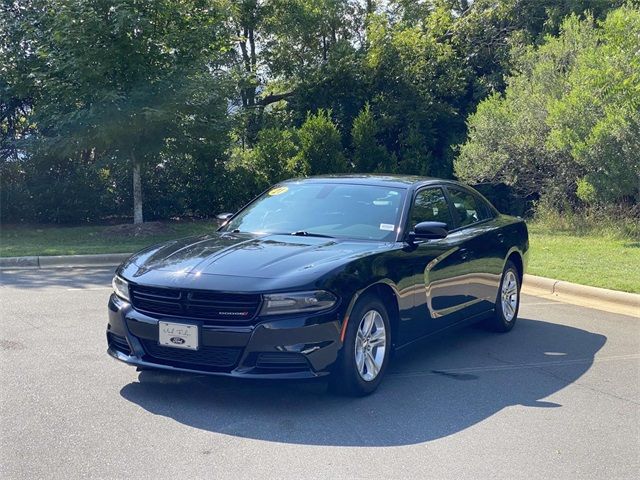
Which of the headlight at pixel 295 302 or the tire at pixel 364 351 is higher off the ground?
the headlight at pixel 295 302

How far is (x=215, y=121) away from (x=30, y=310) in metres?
9.02

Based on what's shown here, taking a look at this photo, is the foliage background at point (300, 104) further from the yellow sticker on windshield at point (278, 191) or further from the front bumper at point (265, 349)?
the front bumper at point (265, 349)

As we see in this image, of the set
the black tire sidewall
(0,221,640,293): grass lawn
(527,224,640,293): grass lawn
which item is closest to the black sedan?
the black tire sidewall

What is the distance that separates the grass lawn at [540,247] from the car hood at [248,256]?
5.41 meters

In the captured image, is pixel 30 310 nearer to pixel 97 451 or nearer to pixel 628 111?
pixel 97 451

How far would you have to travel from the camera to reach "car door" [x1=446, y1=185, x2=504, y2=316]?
7.11 metres

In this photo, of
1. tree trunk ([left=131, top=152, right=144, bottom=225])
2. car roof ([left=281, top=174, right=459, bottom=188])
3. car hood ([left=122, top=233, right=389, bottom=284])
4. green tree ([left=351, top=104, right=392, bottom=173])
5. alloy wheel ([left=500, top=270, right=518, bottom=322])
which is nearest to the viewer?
car hood ([left=122, top=233, right=389, bottom=284])

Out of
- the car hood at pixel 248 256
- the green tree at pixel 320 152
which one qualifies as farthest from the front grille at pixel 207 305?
the green tree at pixel 320 152

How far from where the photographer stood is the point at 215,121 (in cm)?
1680

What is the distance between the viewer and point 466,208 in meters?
7.64

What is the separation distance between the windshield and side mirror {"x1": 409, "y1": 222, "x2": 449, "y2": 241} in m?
0.18

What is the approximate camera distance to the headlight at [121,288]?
555 cm

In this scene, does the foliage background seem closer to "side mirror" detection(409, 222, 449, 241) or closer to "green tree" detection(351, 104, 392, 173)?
"green tree" detection(351, 104, 392, 173)

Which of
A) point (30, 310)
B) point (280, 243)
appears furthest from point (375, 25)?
point (280, 243)
